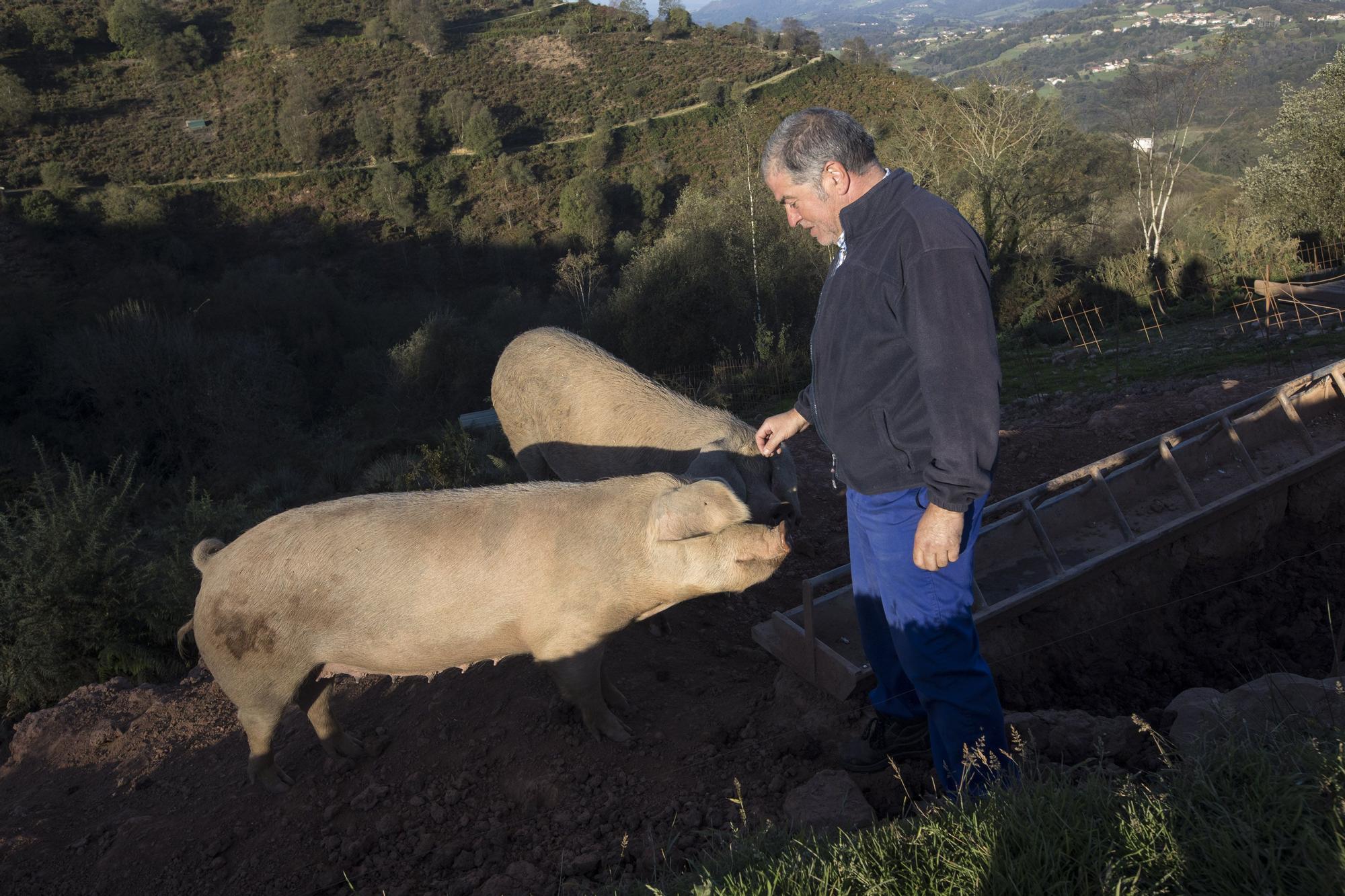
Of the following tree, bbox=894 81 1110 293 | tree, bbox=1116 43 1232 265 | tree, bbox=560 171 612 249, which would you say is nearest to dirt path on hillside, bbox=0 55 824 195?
tree, bbox=560 171 612 249

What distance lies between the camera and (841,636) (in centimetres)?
547

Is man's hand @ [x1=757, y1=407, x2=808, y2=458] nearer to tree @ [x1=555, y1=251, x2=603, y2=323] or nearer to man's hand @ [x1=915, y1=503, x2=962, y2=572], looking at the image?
man's hand @ [x1=915, y1=503, x2=962, y2=572]

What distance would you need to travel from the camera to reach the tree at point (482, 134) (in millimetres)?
54625

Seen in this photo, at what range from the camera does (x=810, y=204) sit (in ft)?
10.5

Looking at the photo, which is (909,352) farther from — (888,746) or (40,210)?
(40,210)

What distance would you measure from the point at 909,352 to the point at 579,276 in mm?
38382

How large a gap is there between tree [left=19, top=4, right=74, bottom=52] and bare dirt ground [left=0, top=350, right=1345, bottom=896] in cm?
6363

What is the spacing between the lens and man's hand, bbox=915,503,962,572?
2797 millimetres

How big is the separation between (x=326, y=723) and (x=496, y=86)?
64.5 meters

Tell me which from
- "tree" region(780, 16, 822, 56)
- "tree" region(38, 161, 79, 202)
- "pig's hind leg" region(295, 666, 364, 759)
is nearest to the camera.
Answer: "pig's hind leg" region(295, 666, 364, 759)

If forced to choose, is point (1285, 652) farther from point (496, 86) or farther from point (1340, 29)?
point (1340, 29)

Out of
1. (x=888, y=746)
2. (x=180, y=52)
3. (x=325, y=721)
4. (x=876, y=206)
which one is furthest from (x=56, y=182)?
(x=888, y=746)

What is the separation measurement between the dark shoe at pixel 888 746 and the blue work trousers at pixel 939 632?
A: 42 cm

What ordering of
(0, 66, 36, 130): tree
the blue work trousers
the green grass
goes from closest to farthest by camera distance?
the green grass → the blue work trousers → (0, 66, 36, 130): tree
